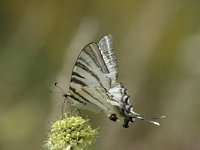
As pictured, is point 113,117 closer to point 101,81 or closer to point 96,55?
point 101,81

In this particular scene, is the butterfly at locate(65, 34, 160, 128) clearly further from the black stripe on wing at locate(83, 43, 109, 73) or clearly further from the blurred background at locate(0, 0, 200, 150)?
the blurred background at locate(0, 0, 200, 150)

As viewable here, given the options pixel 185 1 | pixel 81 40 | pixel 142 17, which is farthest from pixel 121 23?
pixel 81 40

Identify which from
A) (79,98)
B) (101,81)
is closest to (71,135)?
(79,98)

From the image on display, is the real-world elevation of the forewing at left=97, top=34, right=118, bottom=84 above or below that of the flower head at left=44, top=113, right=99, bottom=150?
above

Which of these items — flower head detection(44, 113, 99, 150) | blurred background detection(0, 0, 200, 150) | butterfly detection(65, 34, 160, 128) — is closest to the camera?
flower head detection(44, 113, 99, 150)

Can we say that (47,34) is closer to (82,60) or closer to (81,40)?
(81,40)

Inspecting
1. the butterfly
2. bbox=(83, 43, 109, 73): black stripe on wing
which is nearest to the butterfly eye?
the butterfly

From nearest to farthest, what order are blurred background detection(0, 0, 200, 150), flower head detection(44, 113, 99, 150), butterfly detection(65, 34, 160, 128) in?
flower head detection(44, 113, 99, 150)
butterfly detection(65, 34, 160, 128)
blurred background detection(0, 0, 200, 150)

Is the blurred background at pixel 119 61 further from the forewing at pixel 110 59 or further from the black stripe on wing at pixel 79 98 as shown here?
the forewing at pixel 110 59
